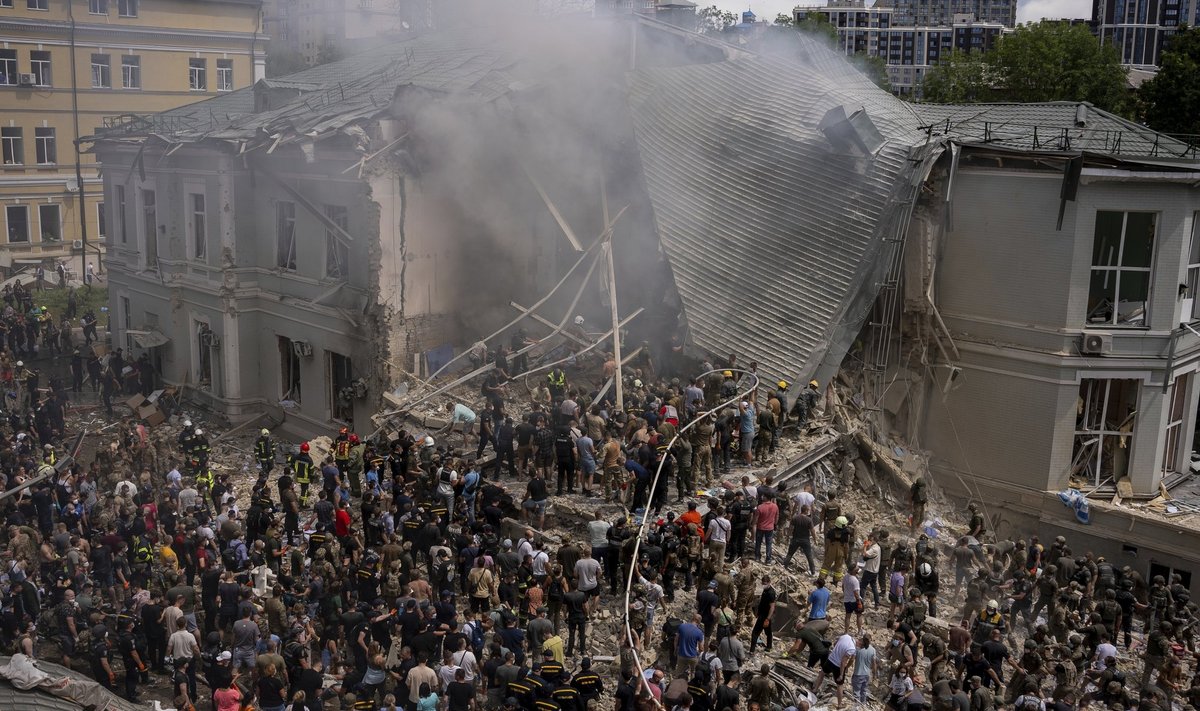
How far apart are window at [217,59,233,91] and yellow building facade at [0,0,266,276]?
4cm

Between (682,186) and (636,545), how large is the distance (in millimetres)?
10653

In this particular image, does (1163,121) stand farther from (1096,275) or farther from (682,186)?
(682,186)

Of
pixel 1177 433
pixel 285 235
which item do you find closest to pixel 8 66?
pixel 285 235

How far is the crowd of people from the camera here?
41.0 ft

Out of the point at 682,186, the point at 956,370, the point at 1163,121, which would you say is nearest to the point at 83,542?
the point at 682,186

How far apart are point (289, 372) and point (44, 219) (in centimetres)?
2175

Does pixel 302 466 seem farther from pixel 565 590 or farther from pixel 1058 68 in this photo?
pixel 1058 68

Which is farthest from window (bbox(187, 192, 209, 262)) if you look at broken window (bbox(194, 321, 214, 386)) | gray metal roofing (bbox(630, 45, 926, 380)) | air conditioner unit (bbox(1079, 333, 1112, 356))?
air conditioner unit (bbox(1079, 333, 1112, 356))

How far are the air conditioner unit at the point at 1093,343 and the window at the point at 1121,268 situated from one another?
1.30ft

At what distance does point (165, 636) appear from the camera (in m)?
14.0

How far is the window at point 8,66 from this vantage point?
39.8 metres

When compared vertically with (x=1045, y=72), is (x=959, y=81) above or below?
below

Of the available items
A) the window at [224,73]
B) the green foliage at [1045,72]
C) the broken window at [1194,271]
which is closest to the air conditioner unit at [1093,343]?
the broken window at [1194,271]

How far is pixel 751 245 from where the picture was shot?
22000mm
